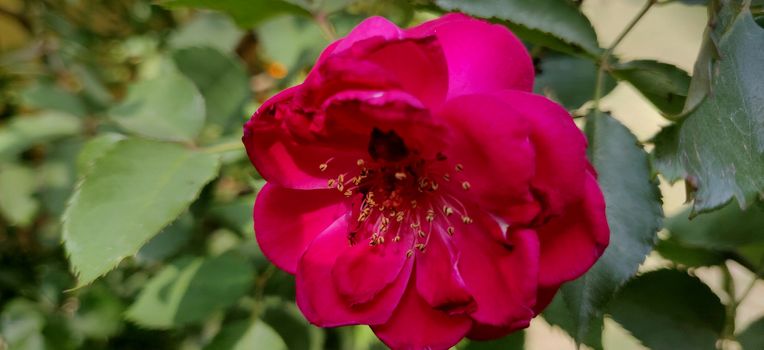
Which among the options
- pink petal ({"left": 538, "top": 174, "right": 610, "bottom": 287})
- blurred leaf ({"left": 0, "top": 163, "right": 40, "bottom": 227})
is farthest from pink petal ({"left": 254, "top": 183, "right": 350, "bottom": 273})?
blurred leaf ({"left": 0, "top": 163, "right": 40, "bottom": 227})

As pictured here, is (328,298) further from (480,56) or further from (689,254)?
(689,254)

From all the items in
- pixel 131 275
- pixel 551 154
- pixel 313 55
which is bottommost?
pixel 131 275

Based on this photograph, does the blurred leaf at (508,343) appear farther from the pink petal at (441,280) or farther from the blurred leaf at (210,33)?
the blurred leaf at (210,33)

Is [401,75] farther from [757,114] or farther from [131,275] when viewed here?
[131,275]

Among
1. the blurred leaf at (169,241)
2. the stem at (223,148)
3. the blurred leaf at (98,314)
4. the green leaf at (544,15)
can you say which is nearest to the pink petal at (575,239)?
the green leaf at (544,15)

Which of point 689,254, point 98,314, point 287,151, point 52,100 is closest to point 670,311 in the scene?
point 689,254

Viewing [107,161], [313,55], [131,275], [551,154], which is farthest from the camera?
[131,275]

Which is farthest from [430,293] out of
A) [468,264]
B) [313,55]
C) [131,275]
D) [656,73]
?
[131,275]
